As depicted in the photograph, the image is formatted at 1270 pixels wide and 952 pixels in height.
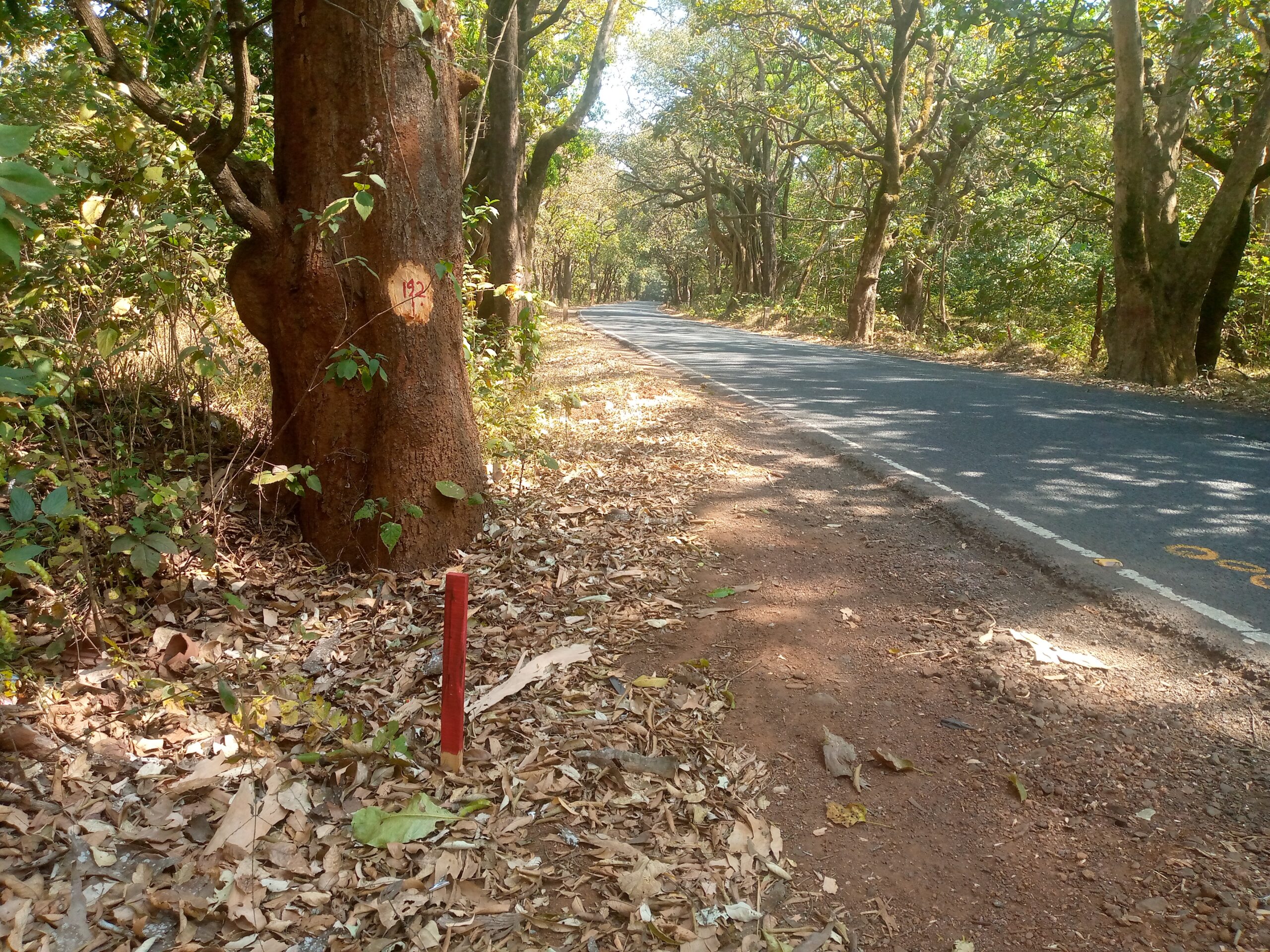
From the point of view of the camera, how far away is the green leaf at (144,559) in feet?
11.4

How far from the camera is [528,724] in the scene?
338 centimetres

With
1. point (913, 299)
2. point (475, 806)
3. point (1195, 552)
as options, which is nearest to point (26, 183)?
point (475, 806)

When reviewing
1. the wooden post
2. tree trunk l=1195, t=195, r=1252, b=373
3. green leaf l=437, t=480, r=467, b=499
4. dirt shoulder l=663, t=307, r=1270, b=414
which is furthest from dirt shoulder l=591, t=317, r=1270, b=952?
the wooden post

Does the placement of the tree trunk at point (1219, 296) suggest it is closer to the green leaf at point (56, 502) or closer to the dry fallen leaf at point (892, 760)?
the dry fallen leaf at point (892, 760)

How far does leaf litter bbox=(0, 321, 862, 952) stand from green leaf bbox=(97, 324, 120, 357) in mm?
1125

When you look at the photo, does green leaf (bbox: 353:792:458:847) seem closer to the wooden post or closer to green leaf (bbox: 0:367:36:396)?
green leaf (bbox: 0:367:36:396)

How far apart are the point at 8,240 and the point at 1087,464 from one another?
7.30 m

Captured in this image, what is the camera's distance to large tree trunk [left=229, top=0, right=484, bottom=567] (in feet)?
14.3

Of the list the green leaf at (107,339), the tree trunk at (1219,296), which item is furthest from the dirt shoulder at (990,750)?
the tree trunk at (1219,296)

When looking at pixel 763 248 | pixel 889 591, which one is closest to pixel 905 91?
pixel 763 248

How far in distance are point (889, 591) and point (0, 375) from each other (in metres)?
3.95

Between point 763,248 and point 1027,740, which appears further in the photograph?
point 763,248

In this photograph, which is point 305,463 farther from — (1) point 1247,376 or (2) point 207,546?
(1) point 1247,376

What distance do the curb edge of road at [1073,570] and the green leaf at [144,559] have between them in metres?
4.48
